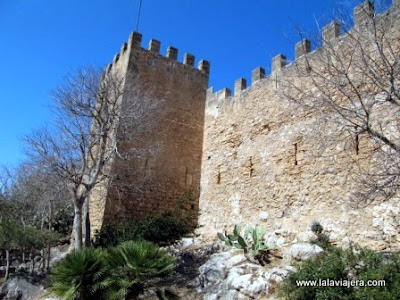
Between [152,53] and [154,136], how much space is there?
330 centimetres

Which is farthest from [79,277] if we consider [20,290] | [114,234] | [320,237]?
[320,237]

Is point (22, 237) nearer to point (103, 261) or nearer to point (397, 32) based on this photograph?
point (103, 261)

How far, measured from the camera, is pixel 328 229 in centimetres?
841

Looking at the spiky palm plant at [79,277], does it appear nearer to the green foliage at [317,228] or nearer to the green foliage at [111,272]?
the green foliage at [111,272]

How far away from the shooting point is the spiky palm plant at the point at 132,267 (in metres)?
6.95

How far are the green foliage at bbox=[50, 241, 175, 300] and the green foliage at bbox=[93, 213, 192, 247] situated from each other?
9.06 ft

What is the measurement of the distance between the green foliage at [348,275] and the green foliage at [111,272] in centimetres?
260

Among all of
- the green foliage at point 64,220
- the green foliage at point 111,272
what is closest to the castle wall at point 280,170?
the green foliage at point 111,272

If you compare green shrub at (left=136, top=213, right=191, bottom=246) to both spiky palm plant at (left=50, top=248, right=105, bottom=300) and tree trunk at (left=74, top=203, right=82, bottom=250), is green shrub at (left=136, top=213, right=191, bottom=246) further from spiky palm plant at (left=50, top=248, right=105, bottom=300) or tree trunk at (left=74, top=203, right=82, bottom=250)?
spiky palm plant at (left=50, top=248, right=105, bottom=300)

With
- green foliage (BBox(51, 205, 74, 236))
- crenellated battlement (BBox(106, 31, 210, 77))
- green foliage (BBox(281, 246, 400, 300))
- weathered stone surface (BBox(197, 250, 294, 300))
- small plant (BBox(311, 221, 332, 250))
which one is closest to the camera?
green foliage (BBox(281, 246, 400, 300))

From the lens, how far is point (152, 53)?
13844 millimetres

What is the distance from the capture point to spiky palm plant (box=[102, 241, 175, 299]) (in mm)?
6949

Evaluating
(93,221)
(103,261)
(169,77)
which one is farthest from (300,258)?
(169,77)

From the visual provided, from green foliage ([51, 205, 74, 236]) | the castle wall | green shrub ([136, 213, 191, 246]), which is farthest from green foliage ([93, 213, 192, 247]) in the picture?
green foliage ([51, 205, 74, 236])
